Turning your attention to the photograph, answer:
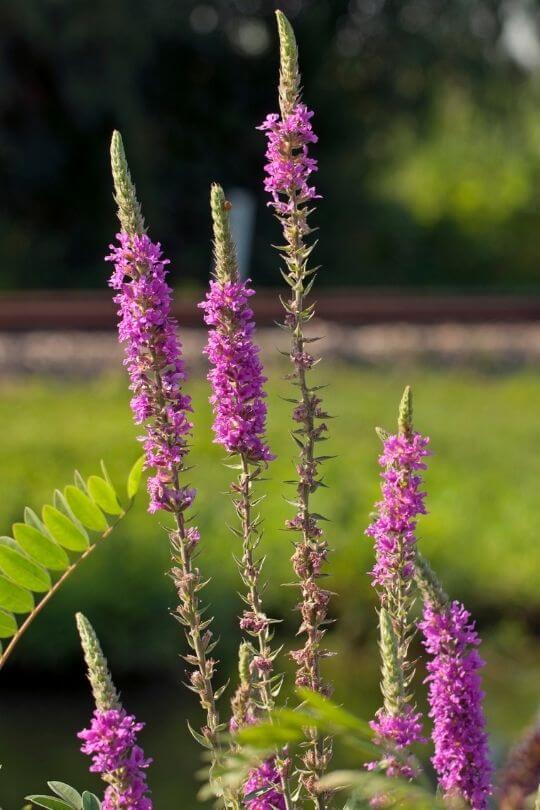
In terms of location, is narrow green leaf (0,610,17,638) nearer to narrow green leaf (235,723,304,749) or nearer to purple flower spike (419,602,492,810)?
purple flower spike (419,602,492,810)

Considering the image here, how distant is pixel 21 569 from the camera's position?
1.96 meters

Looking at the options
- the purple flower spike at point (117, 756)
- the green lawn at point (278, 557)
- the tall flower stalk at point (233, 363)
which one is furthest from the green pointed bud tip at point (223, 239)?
the green lawn at point (278, 557)

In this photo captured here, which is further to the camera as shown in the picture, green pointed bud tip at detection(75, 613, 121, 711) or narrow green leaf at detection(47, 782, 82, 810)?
narrow green leaf at detection(47, 782, 82, 810)

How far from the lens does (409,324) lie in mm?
17094

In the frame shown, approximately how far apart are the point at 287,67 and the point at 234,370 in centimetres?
35

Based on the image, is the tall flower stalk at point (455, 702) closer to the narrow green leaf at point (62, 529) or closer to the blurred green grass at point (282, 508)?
the narrow green leaf at point (62, 529)

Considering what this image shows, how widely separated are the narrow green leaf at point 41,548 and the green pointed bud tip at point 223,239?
474 millimetres

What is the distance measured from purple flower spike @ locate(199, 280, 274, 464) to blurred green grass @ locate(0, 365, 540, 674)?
610 centimetres

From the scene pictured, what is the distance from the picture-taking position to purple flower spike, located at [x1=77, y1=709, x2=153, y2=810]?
1594 mm

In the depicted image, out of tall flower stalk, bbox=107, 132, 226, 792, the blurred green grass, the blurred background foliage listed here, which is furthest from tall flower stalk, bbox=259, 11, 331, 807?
the blurred background foliage

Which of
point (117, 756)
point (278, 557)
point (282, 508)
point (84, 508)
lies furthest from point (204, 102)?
point (117, 756)

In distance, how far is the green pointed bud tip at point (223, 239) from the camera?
1.67m

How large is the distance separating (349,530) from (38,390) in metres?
5.45

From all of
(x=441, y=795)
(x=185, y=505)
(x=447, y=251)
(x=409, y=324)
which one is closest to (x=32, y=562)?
(x=185, y=505)
